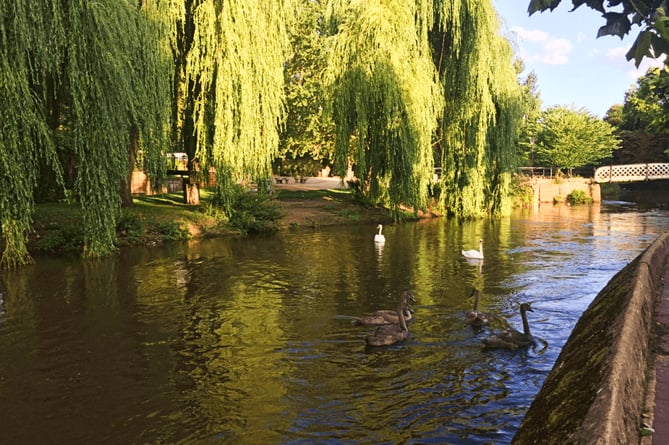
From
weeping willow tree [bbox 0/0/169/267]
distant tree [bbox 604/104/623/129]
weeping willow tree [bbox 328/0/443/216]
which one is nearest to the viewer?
weeping willow tree [bbox 0/0/169/267]

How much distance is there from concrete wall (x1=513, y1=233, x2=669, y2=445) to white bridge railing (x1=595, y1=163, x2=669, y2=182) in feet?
184

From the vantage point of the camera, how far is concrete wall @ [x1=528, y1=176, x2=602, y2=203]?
46.5 metres

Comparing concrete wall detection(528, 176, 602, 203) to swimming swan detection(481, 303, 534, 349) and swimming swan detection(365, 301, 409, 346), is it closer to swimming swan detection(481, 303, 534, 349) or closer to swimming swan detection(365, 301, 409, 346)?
swimming swan detection(481, 303, 534, 349)

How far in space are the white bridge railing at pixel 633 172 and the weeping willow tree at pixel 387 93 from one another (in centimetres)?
3466

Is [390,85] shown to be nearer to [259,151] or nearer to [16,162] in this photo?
[259,151]

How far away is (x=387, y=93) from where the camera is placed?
87.5 feet

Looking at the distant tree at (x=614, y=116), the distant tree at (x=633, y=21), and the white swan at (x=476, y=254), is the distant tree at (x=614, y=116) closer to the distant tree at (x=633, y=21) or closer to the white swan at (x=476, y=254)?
the white swan at (x=476, y=254)

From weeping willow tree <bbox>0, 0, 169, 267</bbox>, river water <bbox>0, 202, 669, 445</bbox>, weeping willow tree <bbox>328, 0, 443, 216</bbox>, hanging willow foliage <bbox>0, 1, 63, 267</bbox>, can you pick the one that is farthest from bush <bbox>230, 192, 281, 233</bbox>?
hanging willow foliage <bbox>0, 1, 63, 267</bbox>

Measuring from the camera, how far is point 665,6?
10.2 ft

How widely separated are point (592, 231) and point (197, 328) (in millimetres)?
21995

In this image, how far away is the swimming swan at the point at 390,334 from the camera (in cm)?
966

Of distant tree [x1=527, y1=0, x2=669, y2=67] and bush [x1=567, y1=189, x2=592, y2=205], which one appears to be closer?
distant tree [x1=527, y1=0, x2=669, y2=67]

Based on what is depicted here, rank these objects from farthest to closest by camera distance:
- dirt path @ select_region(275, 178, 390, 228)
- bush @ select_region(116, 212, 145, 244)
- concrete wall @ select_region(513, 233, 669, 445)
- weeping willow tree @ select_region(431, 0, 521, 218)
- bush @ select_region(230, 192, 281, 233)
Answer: weeping willow tree @ select_region(431, 0, 521, 218)
dirt path @ select_region(275, 178, 390, 228)
bush @ select_region(230, 192, 281, 233)
bush @ select_region(116, 212, 145, 244)
concrete wall @ select_region(513, 233, 669, 445)

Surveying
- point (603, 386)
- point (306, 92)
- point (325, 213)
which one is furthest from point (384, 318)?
point (306, 92)
